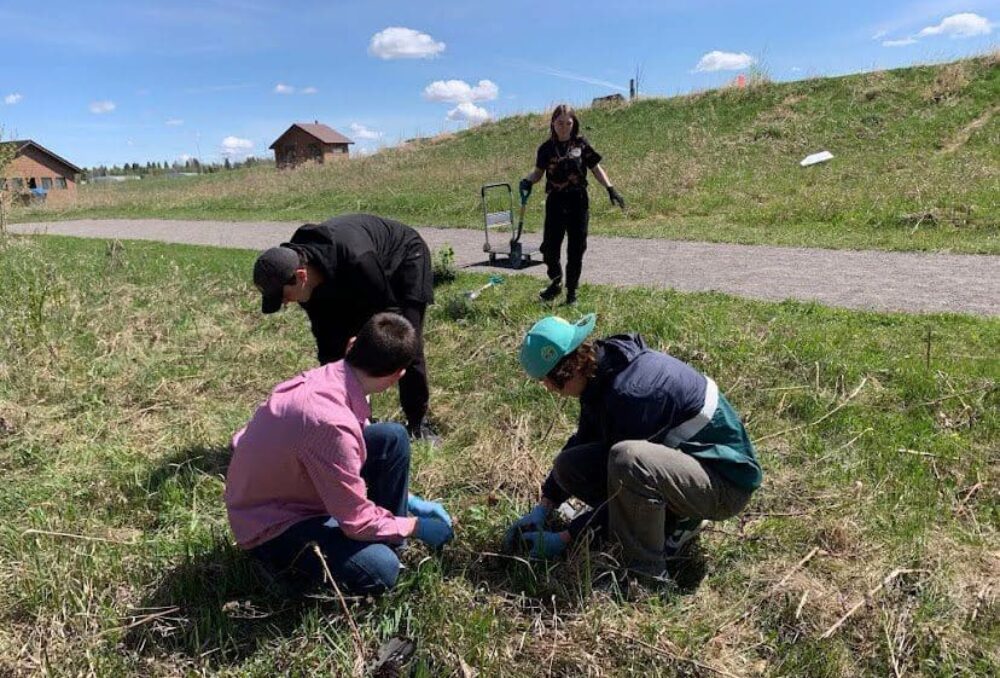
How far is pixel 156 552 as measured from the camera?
2961 millimetres

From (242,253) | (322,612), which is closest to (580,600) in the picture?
(322,612)

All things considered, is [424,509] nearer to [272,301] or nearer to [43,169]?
[272,301]

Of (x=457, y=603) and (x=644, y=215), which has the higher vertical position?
(x=644, y=215)

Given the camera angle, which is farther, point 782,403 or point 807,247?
point 807,247

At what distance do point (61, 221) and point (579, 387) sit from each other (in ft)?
92.4

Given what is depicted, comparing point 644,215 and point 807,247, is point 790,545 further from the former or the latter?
point 644,215

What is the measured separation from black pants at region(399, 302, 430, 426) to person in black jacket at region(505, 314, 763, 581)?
4.79 ft

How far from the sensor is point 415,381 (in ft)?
13.4

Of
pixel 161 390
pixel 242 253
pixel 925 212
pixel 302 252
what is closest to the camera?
pixel 302 252

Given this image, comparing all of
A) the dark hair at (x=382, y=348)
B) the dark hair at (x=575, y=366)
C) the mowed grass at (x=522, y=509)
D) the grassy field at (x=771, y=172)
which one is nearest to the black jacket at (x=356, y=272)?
the mowed grass at (x=522, y=509)

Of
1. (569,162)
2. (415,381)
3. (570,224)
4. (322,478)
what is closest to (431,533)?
(322,478)

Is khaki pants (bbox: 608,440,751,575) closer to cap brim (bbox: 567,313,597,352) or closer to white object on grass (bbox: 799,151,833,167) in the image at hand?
cap brim (bbox: 567,313,597,352)

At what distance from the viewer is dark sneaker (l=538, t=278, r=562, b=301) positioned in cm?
666

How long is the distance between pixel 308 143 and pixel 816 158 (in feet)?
134
